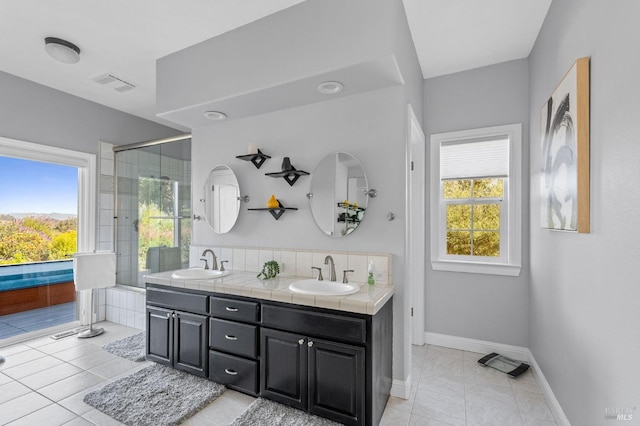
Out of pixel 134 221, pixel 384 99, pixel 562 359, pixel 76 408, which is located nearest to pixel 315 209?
pixel 384 99

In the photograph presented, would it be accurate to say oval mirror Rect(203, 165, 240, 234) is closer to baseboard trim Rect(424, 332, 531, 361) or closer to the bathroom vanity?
the bathroom vanity

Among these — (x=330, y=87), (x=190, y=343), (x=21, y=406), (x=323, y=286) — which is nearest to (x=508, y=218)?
(x=323, y=286)

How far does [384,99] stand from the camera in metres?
2.33

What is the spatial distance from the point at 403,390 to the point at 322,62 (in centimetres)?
239

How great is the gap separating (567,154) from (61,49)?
3838 mm

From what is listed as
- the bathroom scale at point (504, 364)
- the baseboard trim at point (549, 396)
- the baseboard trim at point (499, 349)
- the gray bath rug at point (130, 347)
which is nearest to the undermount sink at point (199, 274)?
the gray bath rug at point (130, 347)

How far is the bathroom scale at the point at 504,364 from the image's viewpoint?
2532 mm

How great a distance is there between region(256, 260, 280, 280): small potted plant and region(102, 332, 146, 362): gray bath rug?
1416 millimetres

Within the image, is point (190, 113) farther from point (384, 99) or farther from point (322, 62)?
point (384, 99)

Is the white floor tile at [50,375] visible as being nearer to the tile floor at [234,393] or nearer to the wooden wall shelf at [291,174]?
the tile floor at [234,393]

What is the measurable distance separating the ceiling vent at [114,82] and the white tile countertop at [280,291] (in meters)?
2.16

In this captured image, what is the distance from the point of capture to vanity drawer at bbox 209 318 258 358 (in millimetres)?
2172

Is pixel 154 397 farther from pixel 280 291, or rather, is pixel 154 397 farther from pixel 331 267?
pixel 331 267

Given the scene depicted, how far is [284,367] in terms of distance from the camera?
6.73ft
